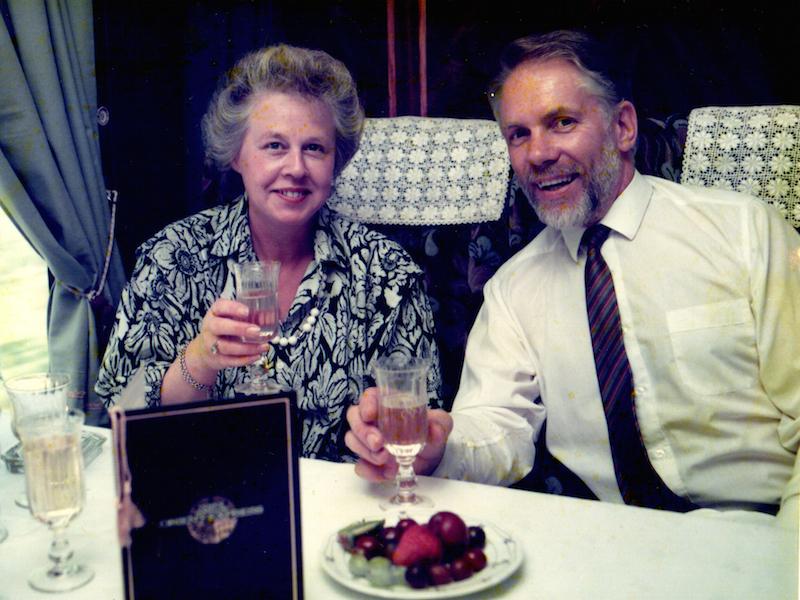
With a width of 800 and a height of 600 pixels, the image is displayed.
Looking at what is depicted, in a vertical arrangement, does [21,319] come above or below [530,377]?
above

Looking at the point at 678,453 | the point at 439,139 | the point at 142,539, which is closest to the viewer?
the point at 142,539

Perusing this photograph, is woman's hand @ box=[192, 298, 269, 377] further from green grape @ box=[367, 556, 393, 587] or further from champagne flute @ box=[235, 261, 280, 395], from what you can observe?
green grape @ box=[367, 556, 393, 587]

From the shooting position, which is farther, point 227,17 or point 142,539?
point 227,17

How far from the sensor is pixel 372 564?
0.65 m

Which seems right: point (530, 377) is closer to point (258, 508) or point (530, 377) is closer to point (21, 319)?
point (258, 508)

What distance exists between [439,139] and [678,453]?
765 millimetres

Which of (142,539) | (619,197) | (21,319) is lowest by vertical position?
(142,539)

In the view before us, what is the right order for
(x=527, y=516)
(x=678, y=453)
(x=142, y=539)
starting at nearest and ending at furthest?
(x=142, y=539) → (x=527, y=516) → (x=678, y=453)

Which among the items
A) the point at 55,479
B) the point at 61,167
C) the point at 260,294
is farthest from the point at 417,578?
the point at 61,167

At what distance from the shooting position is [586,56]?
1.22 metres

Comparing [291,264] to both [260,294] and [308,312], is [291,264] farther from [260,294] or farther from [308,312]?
[260,294]

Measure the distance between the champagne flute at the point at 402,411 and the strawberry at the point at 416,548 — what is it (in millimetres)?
179

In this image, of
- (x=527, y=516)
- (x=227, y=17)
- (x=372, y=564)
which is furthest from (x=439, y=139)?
(x=372, y=564)

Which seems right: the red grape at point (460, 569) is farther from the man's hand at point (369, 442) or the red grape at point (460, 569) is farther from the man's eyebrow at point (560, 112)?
the man's eyebrow at point (560, 112)
